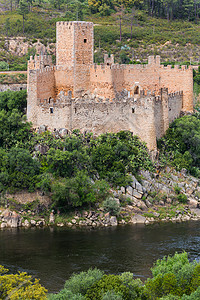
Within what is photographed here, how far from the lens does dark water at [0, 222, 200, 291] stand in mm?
39562

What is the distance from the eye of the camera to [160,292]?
3216cm

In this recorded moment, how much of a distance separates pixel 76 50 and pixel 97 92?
3351 millimetres

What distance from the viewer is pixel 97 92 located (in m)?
54.4

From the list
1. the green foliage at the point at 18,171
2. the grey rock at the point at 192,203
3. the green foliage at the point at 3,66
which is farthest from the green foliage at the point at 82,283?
the green foliage at the point at 3,66

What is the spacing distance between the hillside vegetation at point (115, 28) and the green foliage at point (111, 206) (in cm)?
2668

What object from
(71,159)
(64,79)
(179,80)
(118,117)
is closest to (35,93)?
(64,79)

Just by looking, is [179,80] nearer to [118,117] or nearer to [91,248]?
[118,117]

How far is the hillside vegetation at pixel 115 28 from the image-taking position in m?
79.7

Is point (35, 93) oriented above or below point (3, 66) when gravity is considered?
below

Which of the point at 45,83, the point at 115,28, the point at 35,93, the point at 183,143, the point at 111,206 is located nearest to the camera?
the point at 111,206

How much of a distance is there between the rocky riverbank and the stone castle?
10.2 feet

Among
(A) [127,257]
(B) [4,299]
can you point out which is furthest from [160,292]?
(A) [127,257]

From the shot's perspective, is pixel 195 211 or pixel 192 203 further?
pixel 192 203

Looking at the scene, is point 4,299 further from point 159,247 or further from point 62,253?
point 159,247
